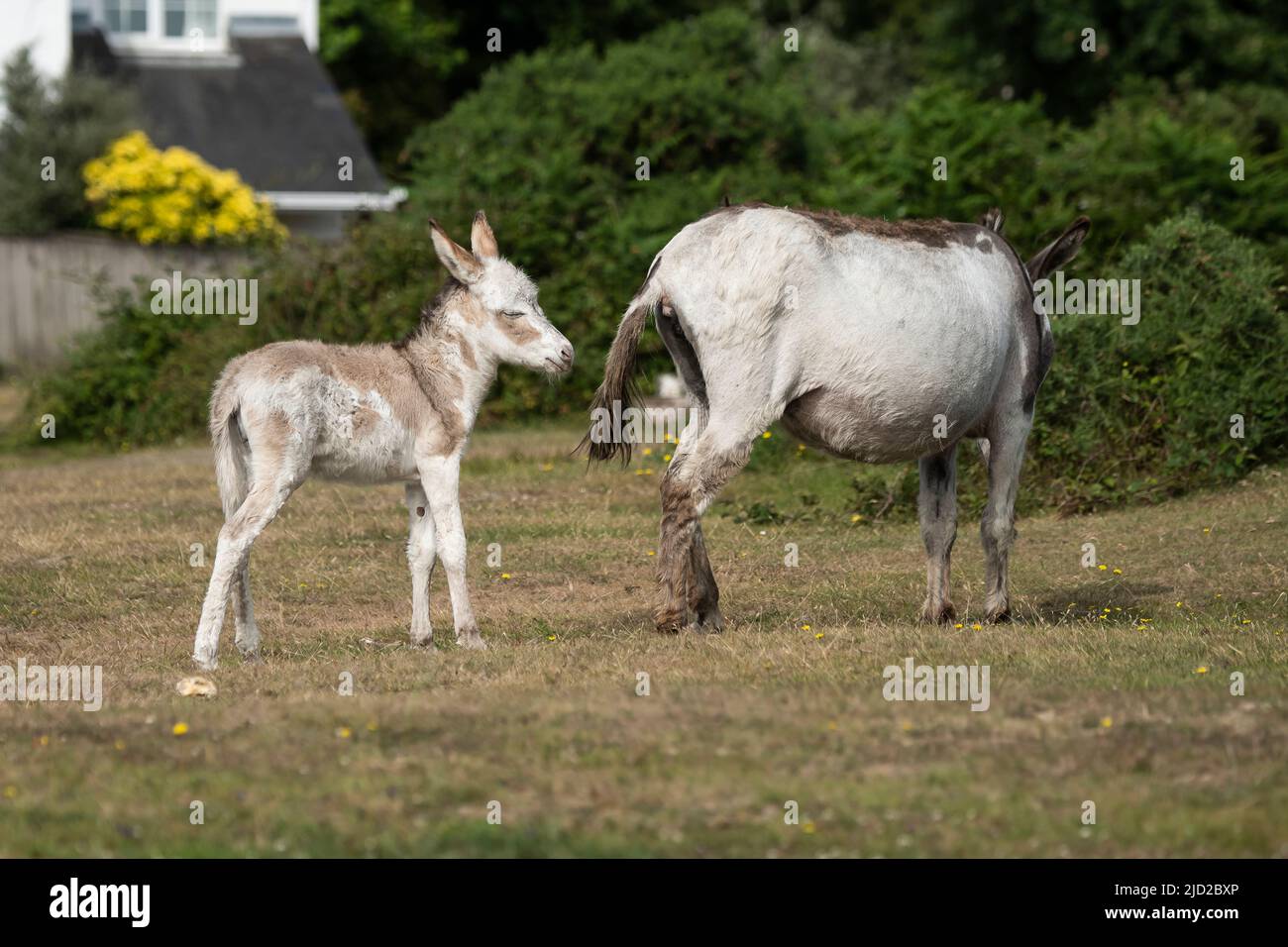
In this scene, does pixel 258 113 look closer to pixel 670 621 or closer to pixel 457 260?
pixel 457 260

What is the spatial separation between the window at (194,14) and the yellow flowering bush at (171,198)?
671 cm

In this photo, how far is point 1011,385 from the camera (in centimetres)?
1047

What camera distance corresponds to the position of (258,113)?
31062 millimetres

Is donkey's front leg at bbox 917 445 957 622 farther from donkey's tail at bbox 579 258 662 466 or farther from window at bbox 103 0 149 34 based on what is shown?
window at bbox 103 0 149 34

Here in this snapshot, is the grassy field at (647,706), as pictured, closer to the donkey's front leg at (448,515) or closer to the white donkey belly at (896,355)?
the donkey's front leg at (448,515)

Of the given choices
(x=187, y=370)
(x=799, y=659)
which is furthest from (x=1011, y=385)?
(x=187, y=370)

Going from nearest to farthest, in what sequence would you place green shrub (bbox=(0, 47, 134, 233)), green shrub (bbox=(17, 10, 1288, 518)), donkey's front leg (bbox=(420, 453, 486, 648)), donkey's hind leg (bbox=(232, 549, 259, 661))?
donkey's hind leg (bbox=(232, 549, 259, 661))
donkey's front leg (bbox=(420, 453, 486, 648))
green shrub (bbox=(17, 10, 1288, 518))
green shrub (bbox=(0, 47, 134, 233))

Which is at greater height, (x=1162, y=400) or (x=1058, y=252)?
(x=1058, y=252)

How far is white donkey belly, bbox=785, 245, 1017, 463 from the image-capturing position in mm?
9492

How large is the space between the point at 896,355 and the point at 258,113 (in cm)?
2358

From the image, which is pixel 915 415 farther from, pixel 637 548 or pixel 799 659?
pixel 637 548
